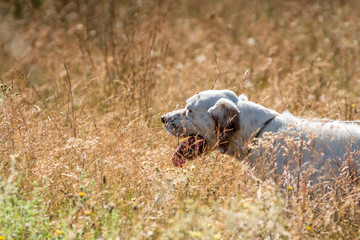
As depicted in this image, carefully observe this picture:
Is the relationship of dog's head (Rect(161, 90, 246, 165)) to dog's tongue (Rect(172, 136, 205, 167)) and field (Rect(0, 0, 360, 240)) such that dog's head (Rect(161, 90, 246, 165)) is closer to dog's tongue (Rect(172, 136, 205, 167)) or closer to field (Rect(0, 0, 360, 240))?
dog's tongue (Rect(172, 136, 205, 167))

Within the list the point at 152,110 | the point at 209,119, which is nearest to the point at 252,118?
the point at 209,119

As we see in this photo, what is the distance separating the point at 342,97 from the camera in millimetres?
6336

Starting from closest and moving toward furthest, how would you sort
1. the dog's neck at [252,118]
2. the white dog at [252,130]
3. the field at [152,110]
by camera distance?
1. the field at [152,110]
2. the white dog at [252,130]
3. the dog's neck at [252,118]

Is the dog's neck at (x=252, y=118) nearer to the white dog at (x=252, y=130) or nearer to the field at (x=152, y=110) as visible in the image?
the white dog at (x=252, y=130)

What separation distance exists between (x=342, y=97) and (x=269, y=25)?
151 inches

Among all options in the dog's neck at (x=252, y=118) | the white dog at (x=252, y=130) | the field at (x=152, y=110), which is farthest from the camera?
the dog's neck at (x=252, y=118)

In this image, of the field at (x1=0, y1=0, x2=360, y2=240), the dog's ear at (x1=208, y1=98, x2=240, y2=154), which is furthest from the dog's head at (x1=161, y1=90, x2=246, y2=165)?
the field at (x1=0, y1=0, x2=360, y2=240)

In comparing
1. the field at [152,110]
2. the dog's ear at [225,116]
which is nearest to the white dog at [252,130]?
the dog's ear at [225,116]

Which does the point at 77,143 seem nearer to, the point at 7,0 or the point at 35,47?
the point at 35,47

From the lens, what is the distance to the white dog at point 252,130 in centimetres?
351

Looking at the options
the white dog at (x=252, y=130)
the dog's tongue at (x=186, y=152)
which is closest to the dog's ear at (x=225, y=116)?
the white dog at (x=252, y=130)

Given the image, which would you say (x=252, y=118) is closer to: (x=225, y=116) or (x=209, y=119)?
(x=225, y=116)

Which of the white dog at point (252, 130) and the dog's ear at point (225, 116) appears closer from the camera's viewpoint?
the white dog at point (252, 130)

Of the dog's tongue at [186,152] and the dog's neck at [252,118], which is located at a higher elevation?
the dog's neck at [252,118]
